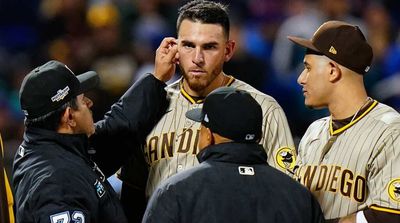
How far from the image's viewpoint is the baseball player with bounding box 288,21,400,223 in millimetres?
4047

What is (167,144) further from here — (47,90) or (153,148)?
→ (47,90)

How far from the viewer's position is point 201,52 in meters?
4.56

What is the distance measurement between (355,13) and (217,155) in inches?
226

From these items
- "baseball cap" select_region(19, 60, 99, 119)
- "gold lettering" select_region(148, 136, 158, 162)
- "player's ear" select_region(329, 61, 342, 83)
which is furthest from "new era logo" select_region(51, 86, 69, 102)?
"player's ear" select_region(329, 61, 342, 83)

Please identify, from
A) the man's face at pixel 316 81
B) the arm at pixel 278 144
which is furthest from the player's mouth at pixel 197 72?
the man's face at pixel 316 81

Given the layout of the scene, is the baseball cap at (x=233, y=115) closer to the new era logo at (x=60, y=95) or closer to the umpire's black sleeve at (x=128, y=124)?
the new era logo at (x=60, y=95)

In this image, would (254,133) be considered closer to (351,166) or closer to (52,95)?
(351,166)

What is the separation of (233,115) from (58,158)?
860 millimetres

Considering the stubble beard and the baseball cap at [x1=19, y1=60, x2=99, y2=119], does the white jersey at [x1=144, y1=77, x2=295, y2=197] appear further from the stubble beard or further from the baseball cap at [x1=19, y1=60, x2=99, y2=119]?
the baseball cap at [x1=19, y1=60, x2=99, y2=119]

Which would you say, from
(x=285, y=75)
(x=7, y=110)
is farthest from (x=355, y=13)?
(x=7, y=110)

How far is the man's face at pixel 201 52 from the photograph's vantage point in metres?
4.56

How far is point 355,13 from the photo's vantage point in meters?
9.12

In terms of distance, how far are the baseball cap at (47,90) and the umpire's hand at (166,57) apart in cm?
60

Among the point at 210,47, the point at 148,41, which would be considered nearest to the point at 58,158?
the point at 210,47
